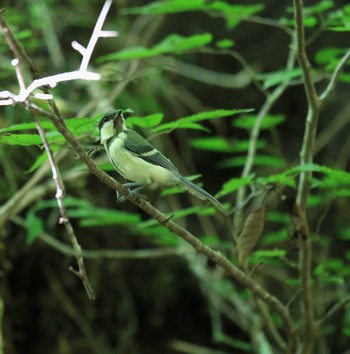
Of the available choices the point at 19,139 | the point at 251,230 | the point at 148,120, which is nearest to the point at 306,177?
the point at 251,230

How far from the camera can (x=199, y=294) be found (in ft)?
9.59

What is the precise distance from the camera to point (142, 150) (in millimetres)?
1220

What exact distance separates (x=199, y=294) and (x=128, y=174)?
182 centimetres

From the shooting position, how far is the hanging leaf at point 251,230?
137 cm

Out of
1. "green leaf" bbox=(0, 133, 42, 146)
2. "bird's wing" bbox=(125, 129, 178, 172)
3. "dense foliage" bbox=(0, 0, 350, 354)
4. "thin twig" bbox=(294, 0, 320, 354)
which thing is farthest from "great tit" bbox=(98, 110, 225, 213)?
"dense foliage" bbox=(0, 0, 350, 354)

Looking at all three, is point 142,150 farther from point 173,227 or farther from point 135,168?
point 173,227

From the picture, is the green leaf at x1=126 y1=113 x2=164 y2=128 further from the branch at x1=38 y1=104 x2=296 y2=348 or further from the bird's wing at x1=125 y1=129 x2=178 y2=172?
the branch at x1=38 y1=104 x2=296 y2=348

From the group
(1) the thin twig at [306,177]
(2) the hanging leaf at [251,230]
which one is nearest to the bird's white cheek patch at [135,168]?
(2) the hanging leaf at [251,230]

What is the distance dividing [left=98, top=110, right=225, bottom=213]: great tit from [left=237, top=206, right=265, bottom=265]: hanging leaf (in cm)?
17

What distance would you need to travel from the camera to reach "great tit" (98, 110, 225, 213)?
3.86 ft

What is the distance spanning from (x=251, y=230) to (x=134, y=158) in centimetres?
33

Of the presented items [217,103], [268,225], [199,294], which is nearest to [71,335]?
[199,294]

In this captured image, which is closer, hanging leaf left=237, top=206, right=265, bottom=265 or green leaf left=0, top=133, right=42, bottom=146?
green leaf left=0, top=133, right=42, bottom=146

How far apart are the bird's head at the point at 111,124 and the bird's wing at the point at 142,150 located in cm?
3
